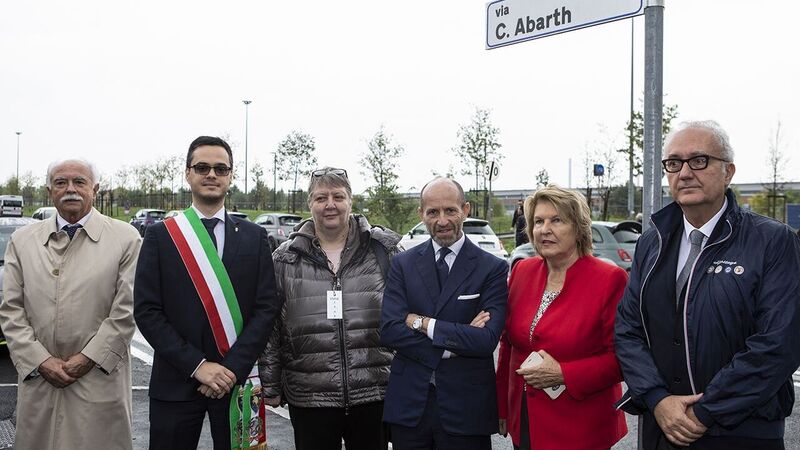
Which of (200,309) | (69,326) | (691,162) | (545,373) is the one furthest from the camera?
(69,326)

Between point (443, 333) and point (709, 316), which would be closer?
point (709, 316)

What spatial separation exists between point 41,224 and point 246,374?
1593 millimetres

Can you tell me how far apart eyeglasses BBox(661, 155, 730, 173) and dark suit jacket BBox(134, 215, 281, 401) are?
6.26 ft

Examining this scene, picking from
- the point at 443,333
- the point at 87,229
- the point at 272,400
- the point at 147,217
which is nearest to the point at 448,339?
the point at 443,333

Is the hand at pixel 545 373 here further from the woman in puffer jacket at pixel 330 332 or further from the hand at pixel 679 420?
the woman in puffer jacket at pixel 330 332

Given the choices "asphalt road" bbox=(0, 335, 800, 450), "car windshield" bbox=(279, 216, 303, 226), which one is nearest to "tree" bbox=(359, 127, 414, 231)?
"car windshield" bbox=(279, 216, 303, 226)

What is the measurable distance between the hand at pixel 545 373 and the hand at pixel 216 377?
1.34 m

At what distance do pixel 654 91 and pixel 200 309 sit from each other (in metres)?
2.33

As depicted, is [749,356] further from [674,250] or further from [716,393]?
[674,250]

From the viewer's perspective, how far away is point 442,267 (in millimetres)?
3193

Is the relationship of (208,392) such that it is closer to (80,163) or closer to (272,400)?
(272,400)

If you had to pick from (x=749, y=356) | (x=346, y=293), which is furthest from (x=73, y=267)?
(x=749, y=356)

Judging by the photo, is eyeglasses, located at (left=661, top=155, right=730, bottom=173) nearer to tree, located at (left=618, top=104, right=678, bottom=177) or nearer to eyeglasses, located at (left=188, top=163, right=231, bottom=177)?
eyeglasses, located at (left=188, top=163, right=231, bottom=177)

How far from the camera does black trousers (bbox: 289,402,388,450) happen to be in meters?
3.32
